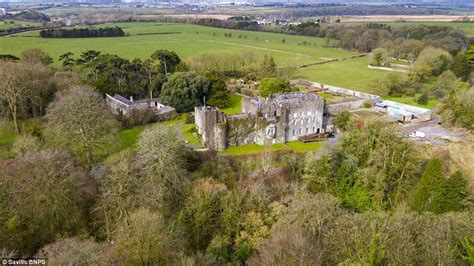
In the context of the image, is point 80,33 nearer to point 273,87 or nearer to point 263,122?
point 273,87

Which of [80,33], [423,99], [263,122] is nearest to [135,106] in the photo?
[263,122]

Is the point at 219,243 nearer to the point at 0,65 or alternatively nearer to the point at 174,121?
the point at 174,121

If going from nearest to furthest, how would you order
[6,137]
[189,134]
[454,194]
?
[454,194] → [6,137] → [189,134]

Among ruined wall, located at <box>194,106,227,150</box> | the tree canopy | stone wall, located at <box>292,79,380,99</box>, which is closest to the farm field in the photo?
stone wall, located at <box>292,79,380,99</box>

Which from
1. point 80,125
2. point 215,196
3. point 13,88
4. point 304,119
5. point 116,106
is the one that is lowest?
point 215,196

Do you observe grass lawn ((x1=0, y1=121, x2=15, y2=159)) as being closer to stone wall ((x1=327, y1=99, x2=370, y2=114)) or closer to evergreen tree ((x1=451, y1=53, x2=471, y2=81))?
stone wall ((x1=327, y1=99, x2=370, y2=114))

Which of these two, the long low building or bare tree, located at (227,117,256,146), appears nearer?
bare tree, located at (227,117,256,146)
